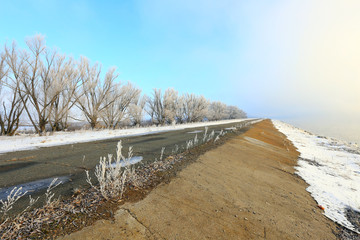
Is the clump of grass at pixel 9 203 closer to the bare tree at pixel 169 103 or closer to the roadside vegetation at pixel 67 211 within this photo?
the roadside vegetation at pixel 67 211

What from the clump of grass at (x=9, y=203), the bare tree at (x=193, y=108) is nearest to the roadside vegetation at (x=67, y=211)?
the clump of grass at (x=9, y=203)

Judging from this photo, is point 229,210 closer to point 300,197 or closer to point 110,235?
point 110,235

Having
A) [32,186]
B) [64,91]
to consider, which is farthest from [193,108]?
[32,186]

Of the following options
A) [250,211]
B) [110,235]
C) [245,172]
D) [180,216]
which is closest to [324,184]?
[245,172]

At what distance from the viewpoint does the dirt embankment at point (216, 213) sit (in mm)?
2379

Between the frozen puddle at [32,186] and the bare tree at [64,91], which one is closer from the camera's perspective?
the frozen puddle at [32,186]

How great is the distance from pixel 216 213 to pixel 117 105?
25.8m

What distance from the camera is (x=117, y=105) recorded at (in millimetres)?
25828

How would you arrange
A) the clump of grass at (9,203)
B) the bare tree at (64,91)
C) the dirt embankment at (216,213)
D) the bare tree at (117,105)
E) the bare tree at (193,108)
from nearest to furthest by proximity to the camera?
1. the clump of grass at (9,203)
2. the dirt embankment at (216,213)
3. the bare tree at (64,91)
4. the bare tree at (117,105)
5. the bare tree at (193,108)

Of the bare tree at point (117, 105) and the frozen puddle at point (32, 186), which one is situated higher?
the bare tree at point (117, 105)

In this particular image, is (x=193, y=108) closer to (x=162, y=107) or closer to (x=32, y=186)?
(x=162, y=107)

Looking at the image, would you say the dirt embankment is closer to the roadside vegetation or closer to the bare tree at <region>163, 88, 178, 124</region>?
the roadside vegetation

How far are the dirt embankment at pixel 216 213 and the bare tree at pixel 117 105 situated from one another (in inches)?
858

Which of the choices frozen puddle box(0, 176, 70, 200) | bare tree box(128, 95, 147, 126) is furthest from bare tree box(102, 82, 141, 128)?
frozen puddle box(0, 176, 70, 200)
